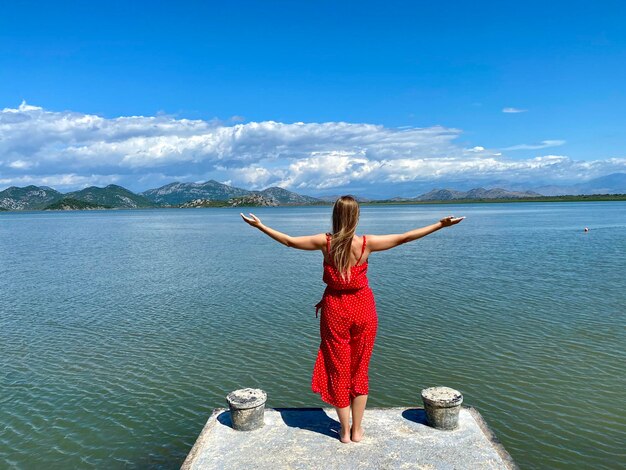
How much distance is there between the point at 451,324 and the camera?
1886 centimetres

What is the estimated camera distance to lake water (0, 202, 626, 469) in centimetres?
1066

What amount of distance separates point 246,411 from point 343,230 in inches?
164

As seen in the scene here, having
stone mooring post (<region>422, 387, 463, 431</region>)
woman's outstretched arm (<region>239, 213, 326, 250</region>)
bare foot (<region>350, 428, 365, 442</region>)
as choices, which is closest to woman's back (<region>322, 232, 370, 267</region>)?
woman's outstretched arm (<region>239, 213, 326, 250</region>)

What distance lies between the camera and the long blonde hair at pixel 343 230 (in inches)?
268

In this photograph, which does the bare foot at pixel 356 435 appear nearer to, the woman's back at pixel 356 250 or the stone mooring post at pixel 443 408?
the stone mooring post at pixel 443 408

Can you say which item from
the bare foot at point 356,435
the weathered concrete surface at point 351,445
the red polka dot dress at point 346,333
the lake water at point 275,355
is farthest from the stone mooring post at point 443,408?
the red polka dot dress at point 346,333

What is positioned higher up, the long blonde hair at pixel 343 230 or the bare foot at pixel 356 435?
the long blonde hair at pixel 343 230

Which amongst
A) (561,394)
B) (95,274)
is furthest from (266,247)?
(561,394)

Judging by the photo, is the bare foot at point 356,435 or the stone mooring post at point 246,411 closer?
the bare foot at point 356,435

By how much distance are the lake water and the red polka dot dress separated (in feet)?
5.75

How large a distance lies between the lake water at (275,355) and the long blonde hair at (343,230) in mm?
3643

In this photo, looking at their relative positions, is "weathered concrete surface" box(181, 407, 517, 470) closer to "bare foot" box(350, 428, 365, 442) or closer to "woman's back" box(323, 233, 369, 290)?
"bare foot" box(350, 428, 365, 442)

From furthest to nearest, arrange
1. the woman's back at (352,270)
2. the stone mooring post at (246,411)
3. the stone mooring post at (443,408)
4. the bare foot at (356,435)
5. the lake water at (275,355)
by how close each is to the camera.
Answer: the lake water at (275,355) → the stone mooring post at (246,411) → the stone mooring post at (443,408) → the bare foot at (356,435) → the woman's back at (352,270)

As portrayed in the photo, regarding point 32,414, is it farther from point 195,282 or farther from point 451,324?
point 195,282
